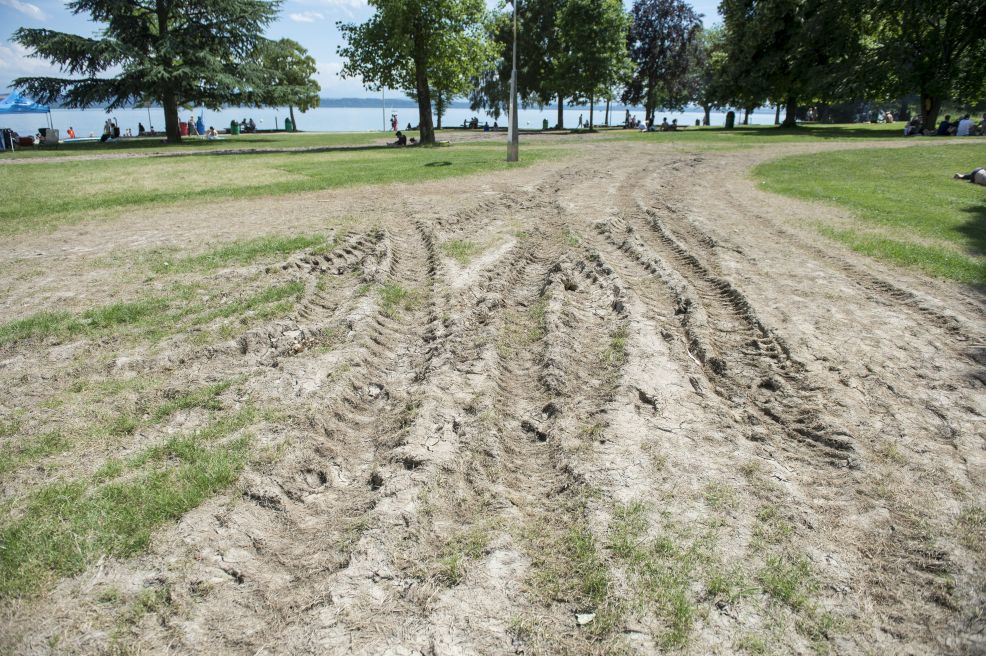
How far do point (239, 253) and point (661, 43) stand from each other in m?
56.7

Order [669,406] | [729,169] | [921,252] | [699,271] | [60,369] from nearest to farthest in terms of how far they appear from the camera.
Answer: [669,406]
[60,369]
[699,271]
[921,252]
[729,169]

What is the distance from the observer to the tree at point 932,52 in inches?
1252

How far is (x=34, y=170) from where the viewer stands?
1891cm

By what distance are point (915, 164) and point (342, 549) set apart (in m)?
21.1

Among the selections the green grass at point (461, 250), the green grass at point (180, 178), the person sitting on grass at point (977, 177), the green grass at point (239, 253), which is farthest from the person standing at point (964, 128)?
the green grass at point (239, 253)

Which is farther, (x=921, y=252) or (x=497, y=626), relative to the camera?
(x=921, y=252)

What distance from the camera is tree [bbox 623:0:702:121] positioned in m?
53.9

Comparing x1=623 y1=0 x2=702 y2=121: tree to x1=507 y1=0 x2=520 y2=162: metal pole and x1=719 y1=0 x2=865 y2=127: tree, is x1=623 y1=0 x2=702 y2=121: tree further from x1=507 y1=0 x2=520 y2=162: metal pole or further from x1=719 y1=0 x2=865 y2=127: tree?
x1=507 y1=0 x2=520 y2=162: metal pole

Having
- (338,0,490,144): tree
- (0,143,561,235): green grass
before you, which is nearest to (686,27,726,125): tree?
(338,0,490,144): tree

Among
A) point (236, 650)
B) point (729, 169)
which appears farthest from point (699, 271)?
point (729, 169)

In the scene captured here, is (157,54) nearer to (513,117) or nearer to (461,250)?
(513,117)

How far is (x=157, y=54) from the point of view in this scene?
33.7m

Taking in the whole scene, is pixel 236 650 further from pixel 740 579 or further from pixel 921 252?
pixel 921 252

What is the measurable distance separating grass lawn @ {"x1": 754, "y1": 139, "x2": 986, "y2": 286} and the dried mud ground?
1.00 metres
